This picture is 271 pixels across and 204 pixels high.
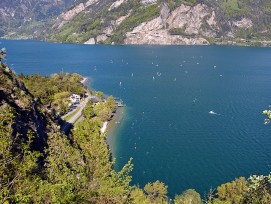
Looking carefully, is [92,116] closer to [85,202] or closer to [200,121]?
[200,121]

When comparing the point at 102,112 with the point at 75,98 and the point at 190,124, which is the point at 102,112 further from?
the point at 190,124

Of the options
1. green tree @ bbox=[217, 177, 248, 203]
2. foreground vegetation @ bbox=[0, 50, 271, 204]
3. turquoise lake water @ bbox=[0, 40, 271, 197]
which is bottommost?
turquoise lake water @ bbox=[0, 40, 271, 197]

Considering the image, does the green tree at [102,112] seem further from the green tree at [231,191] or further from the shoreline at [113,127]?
the green tree at [231,191]

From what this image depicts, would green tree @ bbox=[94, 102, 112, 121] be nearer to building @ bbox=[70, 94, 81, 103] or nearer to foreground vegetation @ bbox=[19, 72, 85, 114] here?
foreground vegetation @ bbox=[19, 72, 85, 114]

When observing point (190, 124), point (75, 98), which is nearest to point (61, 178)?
point (190, 124)

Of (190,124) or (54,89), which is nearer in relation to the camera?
(190,124)

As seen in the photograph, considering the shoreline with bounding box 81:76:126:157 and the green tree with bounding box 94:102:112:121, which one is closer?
the shoreline with bounding box 81:76:126:157

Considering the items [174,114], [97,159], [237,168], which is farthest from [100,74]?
[97,159]

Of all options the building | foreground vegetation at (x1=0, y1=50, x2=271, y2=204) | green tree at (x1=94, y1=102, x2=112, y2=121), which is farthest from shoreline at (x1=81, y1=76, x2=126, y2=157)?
foreground vegetation at (x1=0, y1=50, x2=271, y2=204)

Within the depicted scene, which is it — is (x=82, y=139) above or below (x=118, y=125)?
above
